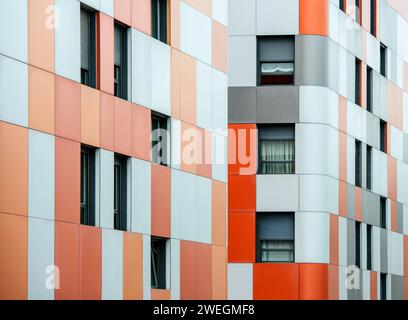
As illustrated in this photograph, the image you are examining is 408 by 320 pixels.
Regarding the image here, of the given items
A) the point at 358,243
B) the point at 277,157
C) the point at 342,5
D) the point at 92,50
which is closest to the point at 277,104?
the point at 277,157

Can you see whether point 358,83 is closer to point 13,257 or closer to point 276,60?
point 276,60

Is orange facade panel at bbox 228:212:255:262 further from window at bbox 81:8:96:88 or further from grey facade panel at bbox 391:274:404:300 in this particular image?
window at bbox 81:8:96:88

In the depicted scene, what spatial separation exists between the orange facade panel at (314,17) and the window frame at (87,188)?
62.7 feet

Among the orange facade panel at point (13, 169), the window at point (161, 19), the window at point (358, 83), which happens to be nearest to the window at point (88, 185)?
the orange facade panel at point (13, 169)

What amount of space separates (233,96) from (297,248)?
5.82 metres

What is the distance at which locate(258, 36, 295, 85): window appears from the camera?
4597cm

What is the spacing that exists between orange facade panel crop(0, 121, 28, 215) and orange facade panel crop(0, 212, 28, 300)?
9.0 inches

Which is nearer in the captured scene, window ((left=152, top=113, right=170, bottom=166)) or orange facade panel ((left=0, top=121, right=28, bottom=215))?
orange facade panel ((left=0, top=121, right=28, bottom=215))

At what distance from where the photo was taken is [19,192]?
970 inches

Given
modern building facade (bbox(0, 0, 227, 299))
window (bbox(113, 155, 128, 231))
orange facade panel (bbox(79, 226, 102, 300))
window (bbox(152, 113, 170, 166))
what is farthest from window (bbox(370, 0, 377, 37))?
orange facade panel (bbox(79, 226, 102, 300))

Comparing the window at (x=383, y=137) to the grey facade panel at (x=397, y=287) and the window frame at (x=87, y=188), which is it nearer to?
the grey facade panel at (x=397, y=287)

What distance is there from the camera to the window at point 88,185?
27812 millimetres

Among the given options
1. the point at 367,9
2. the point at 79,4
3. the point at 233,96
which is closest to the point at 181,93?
the point at 79,4

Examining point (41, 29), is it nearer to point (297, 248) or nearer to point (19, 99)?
point (19, 99)
